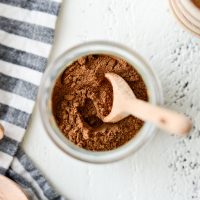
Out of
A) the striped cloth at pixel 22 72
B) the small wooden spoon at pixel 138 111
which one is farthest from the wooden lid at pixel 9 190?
the small wooden spoon at pixel 138 111

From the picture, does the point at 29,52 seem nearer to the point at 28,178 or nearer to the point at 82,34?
the point at 82,34

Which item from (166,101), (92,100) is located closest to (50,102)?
(92,100)

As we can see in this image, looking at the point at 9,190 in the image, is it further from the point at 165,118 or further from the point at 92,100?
the point at 165,118

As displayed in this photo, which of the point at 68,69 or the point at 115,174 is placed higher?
the point at 68,69

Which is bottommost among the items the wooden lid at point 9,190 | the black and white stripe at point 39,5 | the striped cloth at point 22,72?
the wooden lid at point 9,190

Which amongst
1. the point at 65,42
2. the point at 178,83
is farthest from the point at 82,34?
the point at 178,83

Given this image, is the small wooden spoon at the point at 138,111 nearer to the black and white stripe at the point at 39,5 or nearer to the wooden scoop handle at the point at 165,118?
the wooden scoop handle at the point at 165,118

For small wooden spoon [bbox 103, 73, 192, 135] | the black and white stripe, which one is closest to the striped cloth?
the black and white stripe
